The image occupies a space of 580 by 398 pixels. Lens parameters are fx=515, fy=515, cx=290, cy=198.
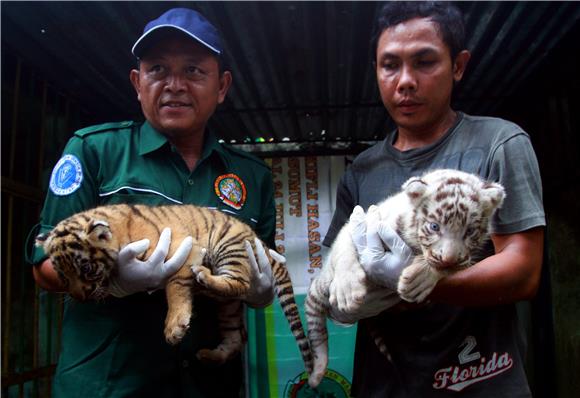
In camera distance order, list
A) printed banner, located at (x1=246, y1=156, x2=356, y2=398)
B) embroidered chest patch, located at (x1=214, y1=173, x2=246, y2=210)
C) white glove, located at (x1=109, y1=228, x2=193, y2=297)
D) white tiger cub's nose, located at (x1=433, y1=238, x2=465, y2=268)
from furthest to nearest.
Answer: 1. printed banner, located at (x1=246, y1=156, x2=356, y2=398)
2. embroidered chest patch, located at (x1=214, y1=173, x2=246, y2=210)
3. white glove, located at (x1=109, y1=228, x2=193, y2=297)
4. white tiger cub's nose, located at (x1=433, y1=238, x2=465, y2=268)

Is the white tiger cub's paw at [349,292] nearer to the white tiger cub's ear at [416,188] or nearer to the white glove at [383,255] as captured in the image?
the white glove at [383,255]

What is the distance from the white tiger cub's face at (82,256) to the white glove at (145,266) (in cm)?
7

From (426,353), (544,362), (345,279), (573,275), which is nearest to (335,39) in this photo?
(345,279)

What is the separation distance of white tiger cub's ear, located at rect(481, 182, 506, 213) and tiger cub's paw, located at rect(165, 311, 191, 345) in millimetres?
1492

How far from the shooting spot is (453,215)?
2.24 metres

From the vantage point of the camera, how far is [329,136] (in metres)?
6.23

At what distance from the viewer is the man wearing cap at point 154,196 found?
2.66 m

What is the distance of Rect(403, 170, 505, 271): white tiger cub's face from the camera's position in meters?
2.21

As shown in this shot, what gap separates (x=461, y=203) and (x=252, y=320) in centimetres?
356

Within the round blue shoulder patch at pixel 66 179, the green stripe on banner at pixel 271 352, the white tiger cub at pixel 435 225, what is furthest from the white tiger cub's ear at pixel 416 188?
the green stripe on banner at pixel 271 352

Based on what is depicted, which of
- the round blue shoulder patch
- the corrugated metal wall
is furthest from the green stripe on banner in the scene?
the round blue shoulder patch

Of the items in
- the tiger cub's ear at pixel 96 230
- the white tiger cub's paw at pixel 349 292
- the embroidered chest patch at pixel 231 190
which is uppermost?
the embroidered chest patch at pixel 231 190

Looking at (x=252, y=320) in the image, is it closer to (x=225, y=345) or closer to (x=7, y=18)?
(x=225, y=345)

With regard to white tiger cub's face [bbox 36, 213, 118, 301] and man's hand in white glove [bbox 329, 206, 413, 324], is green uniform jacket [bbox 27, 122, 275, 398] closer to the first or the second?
white tiger cub's face [bbox 36, 213, 118, 301]
